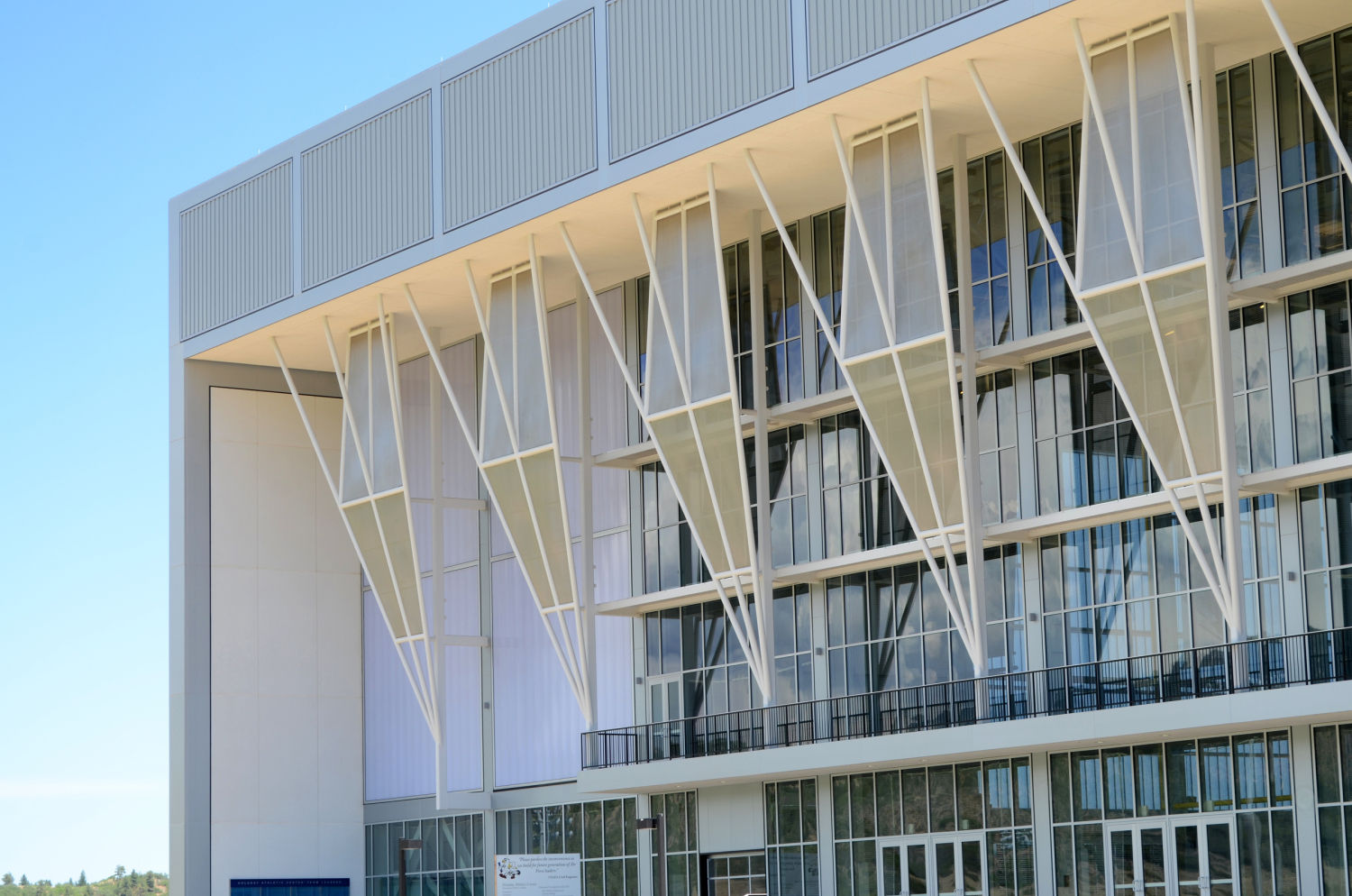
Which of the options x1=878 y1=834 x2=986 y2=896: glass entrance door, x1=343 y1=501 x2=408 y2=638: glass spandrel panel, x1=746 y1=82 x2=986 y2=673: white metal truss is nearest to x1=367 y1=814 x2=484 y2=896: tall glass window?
x1=343 y1=501 x2=408 y2=638: glass spandrel panel

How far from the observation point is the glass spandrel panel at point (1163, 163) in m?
31.8

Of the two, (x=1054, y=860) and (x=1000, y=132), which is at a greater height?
(x=1000, y=132)

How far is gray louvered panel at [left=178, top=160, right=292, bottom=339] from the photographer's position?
164ft

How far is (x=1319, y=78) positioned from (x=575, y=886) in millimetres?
23921

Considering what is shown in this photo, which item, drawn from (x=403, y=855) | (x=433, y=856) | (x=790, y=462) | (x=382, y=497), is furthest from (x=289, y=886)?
(x=790, y=462)

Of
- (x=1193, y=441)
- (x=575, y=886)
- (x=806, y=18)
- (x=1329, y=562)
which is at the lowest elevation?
(x=575, y=886)

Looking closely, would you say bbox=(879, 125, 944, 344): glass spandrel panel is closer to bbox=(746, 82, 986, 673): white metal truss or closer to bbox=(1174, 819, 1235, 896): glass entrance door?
bbox=(746, 82, 986, 673): white metal truss

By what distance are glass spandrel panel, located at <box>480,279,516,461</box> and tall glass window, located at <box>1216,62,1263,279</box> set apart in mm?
17914

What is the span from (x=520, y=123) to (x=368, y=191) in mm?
5980

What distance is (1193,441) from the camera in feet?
105

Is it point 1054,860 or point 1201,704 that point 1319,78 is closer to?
point 1201,704

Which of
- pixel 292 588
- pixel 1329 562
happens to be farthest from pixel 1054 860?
pixel 292 588

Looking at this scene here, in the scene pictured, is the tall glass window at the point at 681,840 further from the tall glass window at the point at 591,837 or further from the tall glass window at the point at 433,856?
the tall glass window at the point at 433,856

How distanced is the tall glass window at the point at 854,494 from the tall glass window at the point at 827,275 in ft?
3.37
